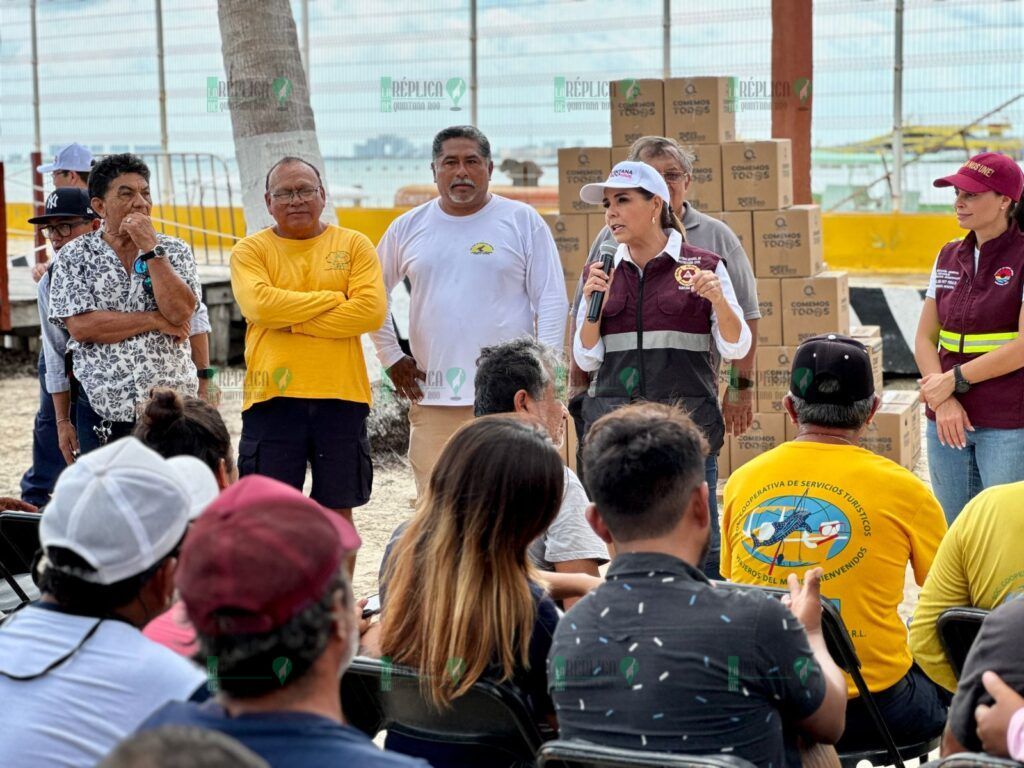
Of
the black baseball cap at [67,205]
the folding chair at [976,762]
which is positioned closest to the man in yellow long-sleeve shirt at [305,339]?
the black baseball cap at [67,205]

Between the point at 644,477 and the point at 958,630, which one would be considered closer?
the point at 644,477

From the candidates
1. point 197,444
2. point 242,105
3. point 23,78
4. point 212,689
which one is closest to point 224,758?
point 212,689

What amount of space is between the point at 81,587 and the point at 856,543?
164cm

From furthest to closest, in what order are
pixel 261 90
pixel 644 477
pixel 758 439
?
pixel 261 90
pixel 758 439
pixel 644 477

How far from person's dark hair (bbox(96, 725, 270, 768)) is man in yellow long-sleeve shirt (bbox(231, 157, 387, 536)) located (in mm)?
3365

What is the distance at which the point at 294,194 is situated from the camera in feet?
14.8

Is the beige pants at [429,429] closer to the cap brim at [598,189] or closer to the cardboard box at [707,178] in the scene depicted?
the cap brim at [598,189]

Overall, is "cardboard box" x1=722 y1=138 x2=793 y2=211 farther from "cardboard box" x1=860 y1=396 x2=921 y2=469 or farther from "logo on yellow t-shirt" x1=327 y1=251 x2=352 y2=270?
"logo on yellow t-shirt" x1=327 y1=251 x2=352 y2=270

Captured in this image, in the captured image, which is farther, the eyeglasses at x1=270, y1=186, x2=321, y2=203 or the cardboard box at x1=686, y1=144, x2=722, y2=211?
the cardboard box at x1=686, y1=144, x2=722, y2=211

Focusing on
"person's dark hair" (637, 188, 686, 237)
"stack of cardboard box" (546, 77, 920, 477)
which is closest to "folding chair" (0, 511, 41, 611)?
"person's dark hair" (637, 188, 686, 237)

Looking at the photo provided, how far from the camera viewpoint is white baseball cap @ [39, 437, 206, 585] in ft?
6.64

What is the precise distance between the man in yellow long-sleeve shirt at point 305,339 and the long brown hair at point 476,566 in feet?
7.05

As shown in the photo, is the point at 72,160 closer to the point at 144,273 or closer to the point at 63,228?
the point at 63,228

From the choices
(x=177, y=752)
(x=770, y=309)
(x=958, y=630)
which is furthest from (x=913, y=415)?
(x=177, y=752)
